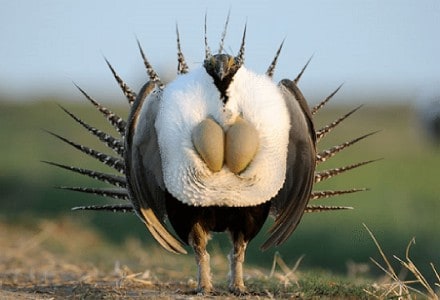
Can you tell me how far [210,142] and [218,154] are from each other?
0.07 meters

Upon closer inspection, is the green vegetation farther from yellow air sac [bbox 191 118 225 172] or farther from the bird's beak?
the bird's beak

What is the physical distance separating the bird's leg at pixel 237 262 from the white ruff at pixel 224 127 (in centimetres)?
36

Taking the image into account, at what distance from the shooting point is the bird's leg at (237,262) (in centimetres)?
447

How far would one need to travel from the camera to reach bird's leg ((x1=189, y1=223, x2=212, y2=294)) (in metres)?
4.35

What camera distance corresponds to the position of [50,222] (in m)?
9.04

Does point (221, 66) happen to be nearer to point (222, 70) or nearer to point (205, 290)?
point (222, 70)

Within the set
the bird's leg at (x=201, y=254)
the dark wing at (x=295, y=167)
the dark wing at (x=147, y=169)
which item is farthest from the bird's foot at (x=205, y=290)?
the dark wing at (x=295, y=167)

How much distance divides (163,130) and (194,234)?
52 cm

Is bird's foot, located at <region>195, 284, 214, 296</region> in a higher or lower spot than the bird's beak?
lower

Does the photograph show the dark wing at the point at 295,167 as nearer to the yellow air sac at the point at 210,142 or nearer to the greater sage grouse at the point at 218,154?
the greater sage grouse at the point at 218,154

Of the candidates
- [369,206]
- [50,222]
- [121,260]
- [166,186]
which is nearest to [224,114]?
[166,186]

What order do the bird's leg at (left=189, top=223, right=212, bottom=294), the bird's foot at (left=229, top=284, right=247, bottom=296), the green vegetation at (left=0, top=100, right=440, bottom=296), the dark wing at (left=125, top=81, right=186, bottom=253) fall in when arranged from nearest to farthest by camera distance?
the dark wing at (left=125, top=81, right=186, bottom=253) → the bird's leg at (left=189, top=223, right=212, bottom=294) → the bird's foot at (left=229, top=284, right=247, bottom=296) → the green vegetation at (left=0, top=100, right=440, bottom=296)

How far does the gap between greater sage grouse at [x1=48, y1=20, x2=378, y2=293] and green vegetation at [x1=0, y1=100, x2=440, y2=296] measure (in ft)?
1.72

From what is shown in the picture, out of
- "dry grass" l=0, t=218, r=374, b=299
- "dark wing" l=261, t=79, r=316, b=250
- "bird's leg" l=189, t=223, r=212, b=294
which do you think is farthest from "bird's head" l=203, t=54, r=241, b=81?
"dry grass" l=0, t=218, r=374, b=299
